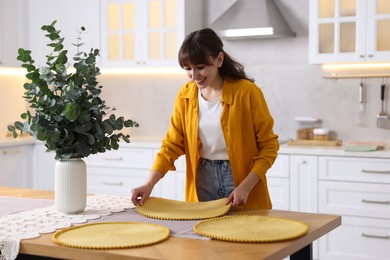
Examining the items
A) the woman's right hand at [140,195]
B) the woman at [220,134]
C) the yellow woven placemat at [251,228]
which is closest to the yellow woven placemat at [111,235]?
the yellow woven placemat at [251,228]

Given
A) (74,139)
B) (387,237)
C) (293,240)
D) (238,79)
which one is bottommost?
(387,237)

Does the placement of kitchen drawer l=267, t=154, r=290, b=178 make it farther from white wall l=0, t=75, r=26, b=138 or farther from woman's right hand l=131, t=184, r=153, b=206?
white wall l=0, t=75, r=26, b=138

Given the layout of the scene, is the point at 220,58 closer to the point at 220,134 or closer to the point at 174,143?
the point at 220,134

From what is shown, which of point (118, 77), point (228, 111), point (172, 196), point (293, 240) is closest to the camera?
point (293, 240)

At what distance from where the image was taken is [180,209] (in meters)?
2.38

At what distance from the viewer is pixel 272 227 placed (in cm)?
210

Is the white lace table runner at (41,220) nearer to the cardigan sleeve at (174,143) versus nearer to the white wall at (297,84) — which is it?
the cardigan sleeve at (174,143)

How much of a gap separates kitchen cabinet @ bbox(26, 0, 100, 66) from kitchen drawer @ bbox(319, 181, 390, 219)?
7.21 feet

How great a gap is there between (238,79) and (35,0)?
3.36 metres

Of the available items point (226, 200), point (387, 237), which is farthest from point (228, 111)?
point (387, 237)

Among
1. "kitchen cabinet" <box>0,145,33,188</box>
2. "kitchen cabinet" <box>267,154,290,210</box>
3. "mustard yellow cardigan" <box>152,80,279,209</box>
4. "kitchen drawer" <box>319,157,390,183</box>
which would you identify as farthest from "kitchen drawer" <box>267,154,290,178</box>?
"kitchen cabinet" <box>0,145,33,188</box>

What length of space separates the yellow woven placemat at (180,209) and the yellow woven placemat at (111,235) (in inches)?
5.7

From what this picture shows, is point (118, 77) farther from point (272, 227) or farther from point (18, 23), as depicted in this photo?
point (272, 227)

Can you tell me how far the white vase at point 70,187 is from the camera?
2.37 m
